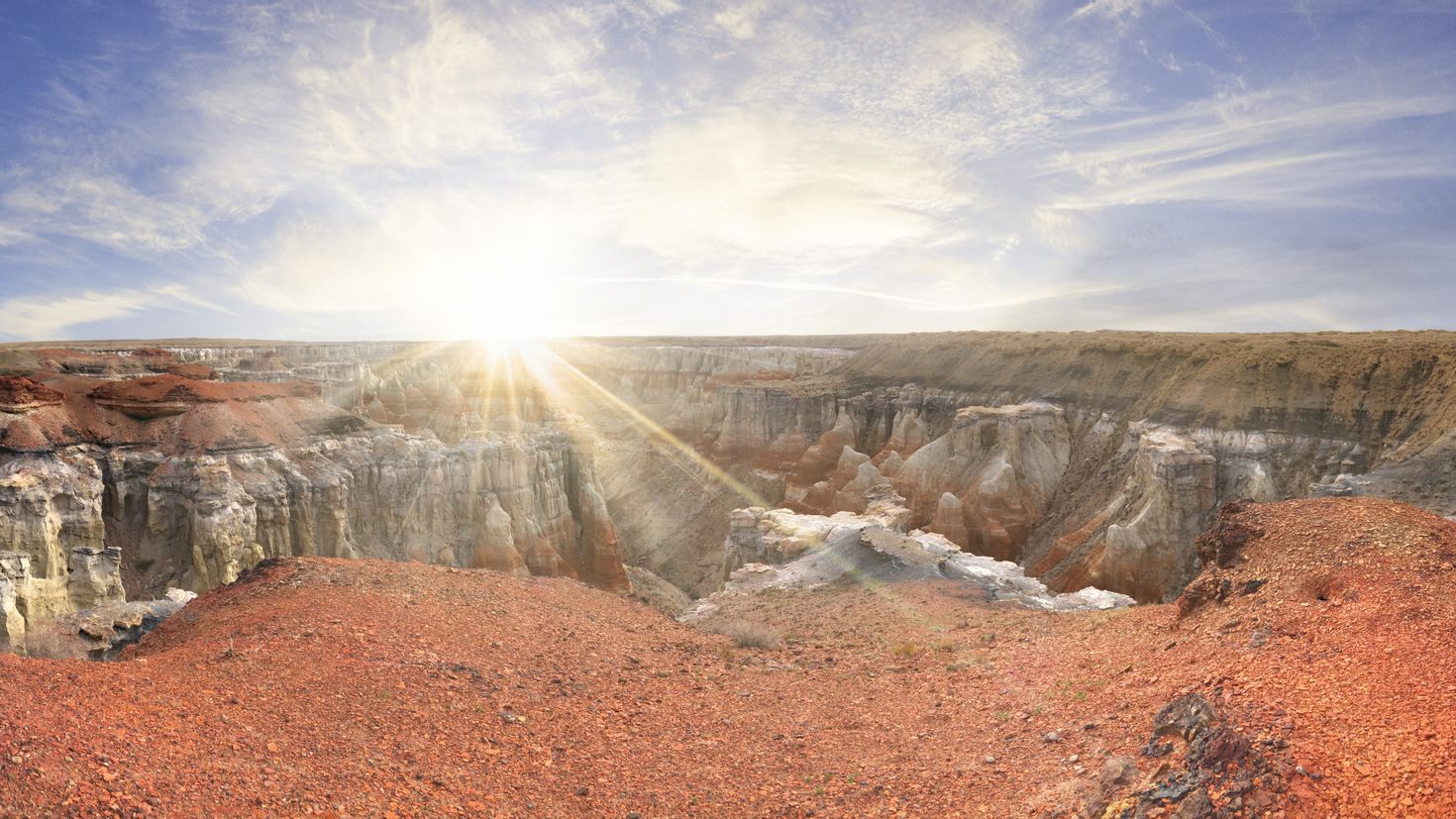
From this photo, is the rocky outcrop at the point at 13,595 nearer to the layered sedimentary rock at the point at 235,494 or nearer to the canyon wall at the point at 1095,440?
the layered sedimentary rock at the point at 235,494

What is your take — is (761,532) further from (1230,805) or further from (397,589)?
(1230,805)

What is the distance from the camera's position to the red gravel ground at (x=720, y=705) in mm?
6859

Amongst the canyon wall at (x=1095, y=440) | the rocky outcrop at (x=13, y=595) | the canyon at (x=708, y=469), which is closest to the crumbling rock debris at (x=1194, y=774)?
the canyon at (x=708, y=469)

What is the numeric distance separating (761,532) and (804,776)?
68.9 ft

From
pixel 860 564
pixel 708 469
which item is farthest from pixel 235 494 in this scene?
pixel 708 469

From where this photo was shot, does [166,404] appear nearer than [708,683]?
No

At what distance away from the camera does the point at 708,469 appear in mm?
59656

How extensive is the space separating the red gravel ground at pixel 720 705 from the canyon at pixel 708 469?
41.4 feet

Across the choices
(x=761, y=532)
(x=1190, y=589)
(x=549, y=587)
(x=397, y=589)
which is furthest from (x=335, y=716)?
(x=761, y=532)

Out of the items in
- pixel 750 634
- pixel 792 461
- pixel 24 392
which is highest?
pixel 24 392

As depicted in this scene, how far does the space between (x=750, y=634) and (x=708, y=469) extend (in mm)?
43046

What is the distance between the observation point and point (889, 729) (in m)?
11.1

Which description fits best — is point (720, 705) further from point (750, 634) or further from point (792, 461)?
point (792, 461)

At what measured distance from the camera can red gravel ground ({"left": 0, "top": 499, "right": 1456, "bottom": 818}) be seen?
22.5ft
